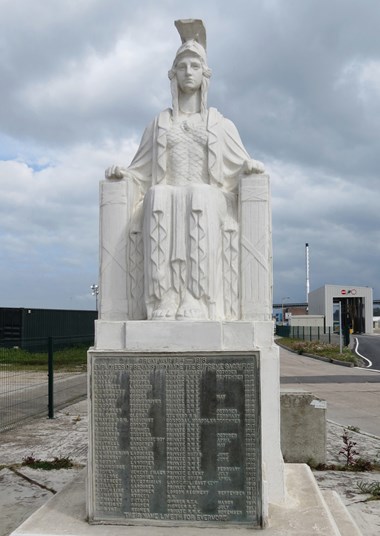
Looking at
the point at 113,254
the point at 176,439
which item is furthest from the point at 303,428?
the point at 113,254

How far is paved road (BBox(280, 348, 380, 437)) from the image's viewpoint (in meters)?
10.7

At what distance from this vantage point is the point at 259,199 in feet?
15.1

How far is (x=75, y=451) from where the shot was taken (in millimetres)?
8062

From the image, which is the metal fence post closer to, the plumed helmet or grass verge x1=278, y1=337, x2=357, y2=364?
the plumed helmet

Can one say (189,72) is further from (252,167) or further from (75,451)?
(75,451)

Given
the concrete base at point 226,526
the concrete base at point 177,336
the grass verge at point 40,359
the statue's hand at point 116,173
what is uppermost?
the statue's hand at point 116,173

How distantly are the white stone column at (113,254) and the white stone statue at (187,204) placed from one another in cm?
6

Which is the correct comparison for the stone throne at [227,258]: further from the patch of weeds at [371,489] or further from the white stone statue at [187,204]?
the patch of weeds at [371,489]

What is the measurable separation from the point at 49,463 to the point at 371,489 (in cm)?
403

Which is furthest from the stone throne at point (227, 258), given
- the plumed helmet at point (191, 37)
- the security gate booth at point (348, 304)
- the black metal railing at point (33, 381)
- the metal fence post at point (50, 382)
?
the security gate booth at point (348, 304)

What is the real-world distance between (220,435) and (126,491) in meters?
0.83

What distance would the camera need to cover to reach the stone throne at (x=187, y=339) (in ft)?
13.3

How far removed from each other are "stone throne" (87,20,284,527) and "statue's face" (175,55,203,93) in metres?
0.01

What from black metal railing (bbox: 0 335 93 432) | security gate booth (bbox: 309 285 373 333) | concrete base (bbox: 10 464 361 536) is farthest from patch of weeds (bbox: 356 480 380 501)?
security gate booth (bbox: 309 285 373 333)
